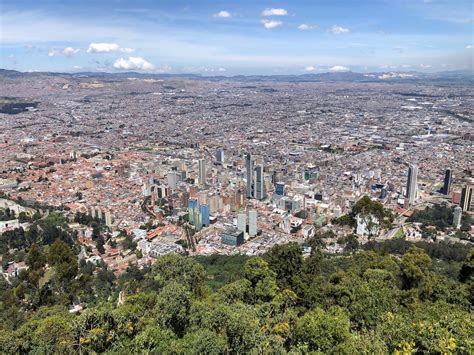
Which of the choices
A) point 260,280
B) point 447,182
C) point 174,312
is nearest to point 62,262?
point 174,312

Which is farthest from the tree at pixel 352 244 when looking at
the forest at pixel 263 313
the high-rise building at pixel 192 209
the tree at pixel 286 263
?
the high-rise building at pixel 192 209

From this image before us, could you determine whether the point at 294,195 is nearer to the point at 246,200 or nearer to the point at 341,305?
the point at 246,200

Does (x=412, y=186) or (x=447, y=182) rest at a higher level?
(x=412, y=186)

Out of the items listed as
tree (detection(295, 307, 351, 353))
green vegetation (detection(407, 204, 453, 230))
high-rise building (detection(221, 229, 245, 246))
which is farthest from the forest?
green vegetation (detection(407, 204, 453, 230))

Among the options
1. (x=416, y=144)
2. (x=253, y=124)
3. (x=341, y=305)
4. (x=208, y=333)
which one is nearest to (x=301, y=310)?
(x=341, y=305)

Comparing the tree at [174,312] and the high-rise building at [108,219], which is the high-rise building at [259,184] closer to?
the high-rise building at [108,219]

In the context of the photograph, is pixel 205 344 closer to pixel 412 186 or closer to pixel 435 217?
pixel 435 217

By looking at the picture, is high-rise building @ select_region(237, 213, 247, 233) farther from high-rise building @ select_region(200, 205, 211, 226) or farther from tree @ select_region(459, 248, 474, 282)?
tree @ select_region(459, 248, 474, 282)
